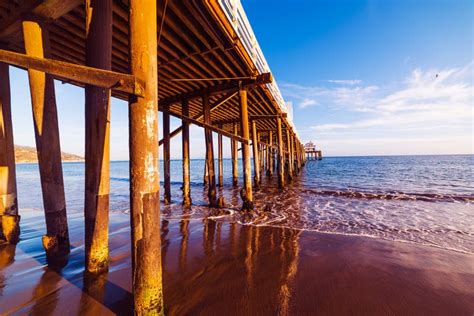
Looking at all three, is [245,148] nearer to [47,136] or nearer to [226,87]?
[226,87]

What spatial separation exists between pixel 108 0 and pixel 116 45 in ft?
6.81

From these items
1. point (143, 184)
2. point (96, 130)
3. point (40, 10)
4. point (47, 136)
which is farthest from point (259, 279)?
point (40, 10)

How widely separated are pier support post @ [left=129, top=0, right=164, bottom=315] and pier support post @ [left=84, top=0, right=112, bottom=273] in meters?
1.15

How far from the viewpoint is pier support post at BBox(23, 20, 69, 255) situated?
10.5 feet

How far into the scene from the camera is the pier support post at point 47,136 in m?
3.19

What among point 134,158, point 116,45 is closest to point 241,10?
point 116,45

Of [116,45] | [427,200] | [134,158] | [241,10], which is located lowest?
[427,200]

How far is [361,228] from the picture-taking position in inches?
240

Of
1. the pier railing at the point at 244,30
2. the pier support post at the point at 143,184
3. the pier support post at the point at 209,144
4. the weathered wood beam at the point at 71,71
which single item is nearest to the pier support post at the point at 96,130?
the weathered wood beam at the point at 71,71

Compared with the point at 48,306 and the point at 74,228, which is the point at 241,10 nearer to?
the point at 48,306

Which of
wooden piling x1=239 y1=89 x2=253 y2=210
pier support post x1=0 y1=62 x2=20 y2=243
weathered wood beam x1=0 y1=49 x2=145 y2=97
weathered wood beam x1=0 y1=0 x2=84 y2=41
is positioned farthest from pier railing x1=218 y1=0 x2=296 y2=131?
pier support post x1=0 y1=62 x2=20 y2=243

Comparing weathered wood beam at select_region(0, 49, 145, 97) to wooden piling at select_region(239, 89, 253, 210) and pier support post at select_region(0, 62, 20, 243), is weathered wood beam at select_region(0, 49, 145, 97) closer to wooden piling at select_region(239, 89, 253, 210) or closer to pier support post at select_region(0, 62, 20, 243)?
pier support post at select_region(0, 62, 20, 243)

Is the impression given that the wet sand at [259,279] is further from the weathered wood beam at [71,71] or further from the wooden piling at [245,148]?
the wooden piling at [245,148]

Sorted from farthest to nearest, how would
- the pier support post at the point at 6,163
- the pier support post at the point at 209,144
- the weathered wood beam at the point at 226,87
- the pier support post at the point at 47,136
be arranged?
the pier support post at the point at 209,144 < the weathered wood beam at the point at 226,87 < the pier support post at the point at 6,163 < the pier support post at the point at 47,136
